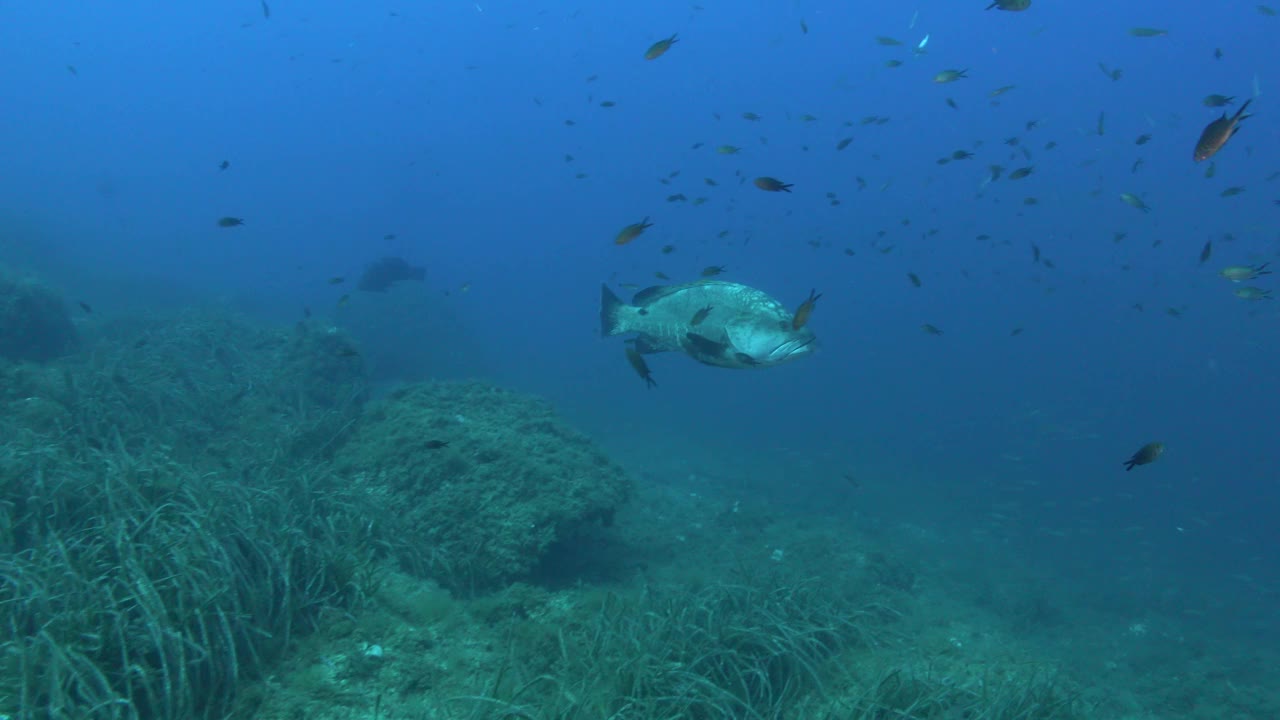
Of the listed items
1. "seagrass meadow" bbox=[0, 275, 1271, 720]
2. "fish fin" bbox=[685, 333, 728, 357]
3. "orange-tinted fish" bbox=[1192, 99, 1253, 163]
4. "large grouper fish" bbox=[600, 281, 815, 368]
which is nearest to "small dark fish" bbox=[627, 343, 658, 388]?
"large grouper fish" bbox=[600, 281, 815, 368]

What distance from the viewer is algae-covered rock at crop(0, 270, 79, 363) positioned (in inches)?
466

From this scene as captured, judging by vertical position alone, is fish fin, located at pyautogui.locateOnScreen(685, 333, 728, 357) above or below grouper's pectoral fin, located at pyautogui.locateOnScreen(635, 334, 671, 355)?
above

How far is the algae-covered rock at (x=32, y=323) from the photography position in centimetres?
1184

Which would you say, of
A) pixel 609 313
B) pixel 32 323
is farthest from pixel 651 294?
pixel 32 323

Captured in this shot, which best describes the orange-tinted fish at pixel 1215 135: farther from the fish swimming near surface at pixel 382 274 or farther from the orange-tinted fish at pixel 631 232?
the fish swimming near surface at pixel 382 274

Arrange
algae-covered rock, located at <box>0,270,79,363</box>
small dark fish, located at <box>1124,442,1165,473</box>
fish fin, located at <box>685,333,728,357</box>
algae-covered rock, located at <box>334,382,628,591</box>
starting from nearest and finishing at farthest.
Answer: fish fin, located at <box>685,333,728,357</box>
small dark fish, located at <box>1124,442,1165,473</box>
algae-covered rock, located at <box>334,382,628,591</box>
algae-covered rock, located at <box>0,270,79,363</box>

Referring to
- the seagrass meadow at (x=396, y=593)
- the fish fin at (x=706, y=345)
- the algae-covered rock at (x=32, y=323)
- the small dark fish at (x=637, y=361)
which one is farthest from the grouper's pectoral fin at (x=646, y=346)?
the algae-covered rock at (x=32, y=323)

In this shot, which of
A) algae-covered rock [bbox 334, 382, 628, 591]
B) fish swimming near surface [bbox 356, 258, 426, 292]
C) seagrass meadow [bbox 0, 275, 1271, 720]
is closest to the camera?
seagrass meadow [bbox 0, 275, 1271, 720]

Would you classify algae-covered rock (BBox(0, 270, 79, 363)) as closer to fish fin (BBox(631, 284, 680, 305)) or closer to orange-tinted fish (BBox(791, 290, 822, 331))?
fish fin (BBox(631, 284, 680, 305))

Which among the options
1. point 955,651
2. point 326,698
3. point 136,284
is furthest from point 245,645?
point 136,284

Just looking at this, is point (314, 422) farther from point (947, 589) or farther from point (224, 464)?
point (947, 589)

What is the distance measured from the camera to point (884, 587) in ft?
33.4

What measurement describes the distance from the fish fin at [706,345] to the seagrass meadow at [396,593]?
211 centimetres

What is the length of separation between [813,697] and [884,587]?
625 cm
